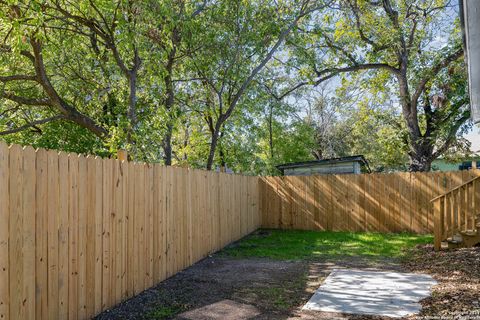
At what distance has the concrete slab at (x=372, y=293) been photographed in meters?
4.40

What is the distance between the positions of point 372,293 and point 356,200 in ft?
20.6

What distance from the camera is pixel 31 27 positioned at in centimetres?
549

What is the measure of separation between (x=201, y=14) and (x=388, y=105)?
36.5ft

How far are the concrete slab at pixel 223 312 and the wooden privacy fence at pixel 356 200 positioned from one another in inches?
281

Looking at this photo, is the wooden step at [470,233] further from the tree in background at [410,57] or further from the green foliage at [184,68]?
the tree in background at [410,57]

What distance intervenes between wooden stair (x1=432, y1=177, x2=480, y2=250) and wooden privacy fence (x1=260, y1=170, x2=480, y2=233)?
2185mm

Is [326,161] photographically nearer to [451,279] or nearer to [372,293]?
[451,279]

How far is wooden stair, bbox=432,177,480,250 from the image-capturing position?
759cm

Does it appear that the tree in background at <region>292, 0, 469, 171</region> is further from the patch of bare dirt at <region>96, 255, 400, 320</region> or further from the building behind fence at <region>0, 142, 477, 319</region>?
the patch of bare dirt at <region>96, 255, 400, 320</region>

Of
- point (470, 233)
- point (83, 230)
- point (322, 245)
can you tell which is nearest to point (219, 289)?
point (83, 230)

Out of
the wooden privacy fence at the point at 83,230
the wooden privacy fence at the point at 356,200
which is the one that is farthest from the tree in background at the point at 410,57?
the wooden privacy fence at the point at 83,230

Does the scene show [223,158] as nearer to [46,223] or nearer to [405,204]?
[405,204]

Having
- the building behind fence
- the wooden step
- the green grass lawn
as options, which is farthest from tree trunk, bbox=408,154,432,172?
the building behind fence

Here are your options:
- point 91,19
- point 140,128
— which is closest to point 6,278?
point 140,128
